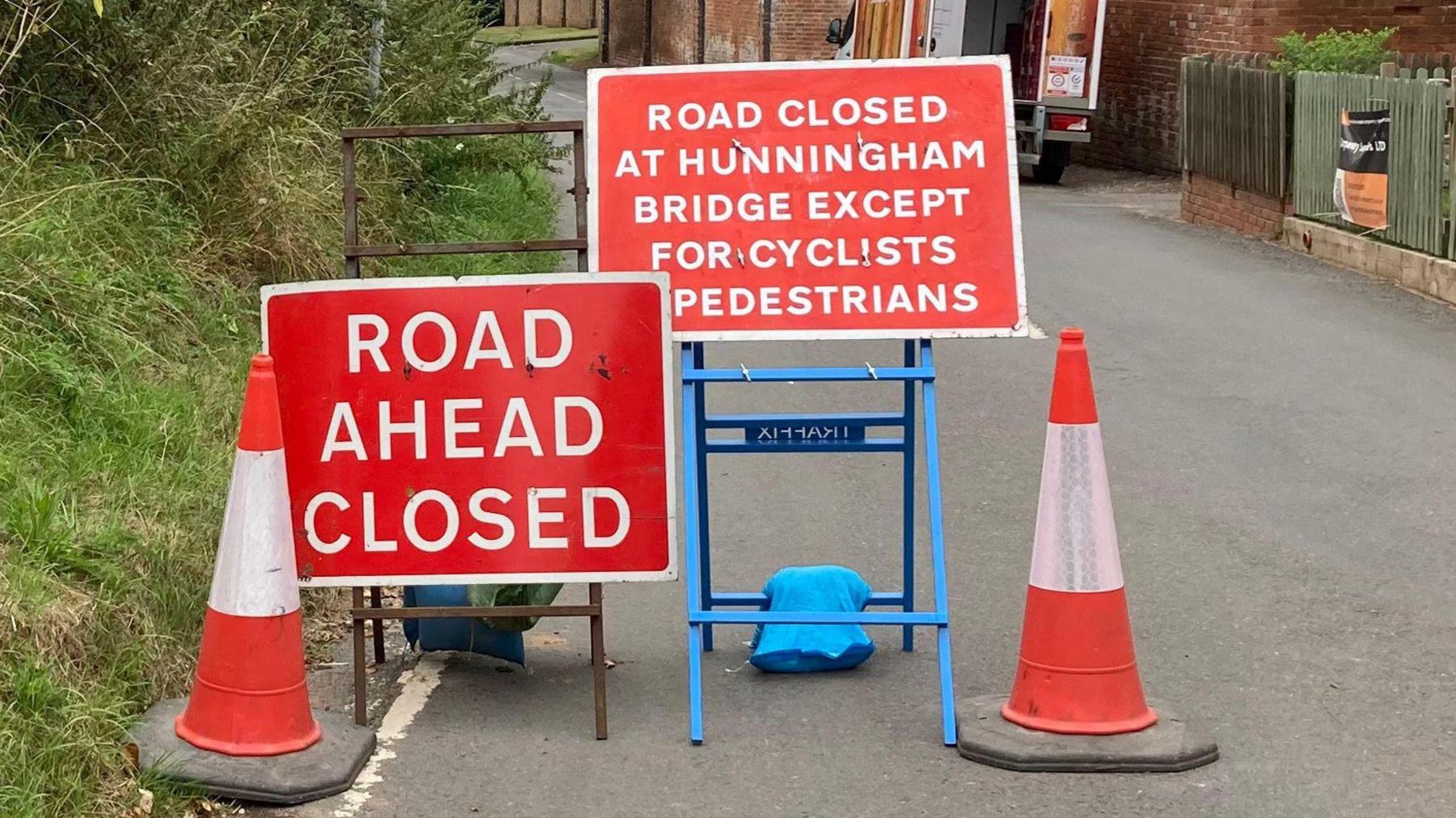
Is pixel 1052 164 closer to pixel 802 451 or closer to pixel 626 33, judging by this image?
pixel 802 451

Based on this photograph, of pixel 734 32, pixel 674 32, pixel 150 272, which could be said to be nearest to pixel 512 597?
pixel 150 272

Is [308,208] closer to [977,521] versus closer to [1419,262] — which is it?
[977,521]

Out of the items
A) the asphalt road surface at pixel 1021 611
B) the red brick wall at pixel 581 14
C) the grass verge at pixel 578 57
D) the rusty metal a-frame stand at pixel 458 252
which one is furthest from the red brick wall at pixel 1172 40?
the red brick wall at pixel 581 14

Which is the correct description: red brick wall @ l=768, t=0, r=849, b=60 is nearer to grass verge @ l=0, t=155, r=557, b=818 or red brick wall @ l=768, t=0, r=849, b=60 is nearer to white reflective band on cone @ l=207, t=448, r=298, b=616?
grass verge @ l=0, t=155, r=557, b=818

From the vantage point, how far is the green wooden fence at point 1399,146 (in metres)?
13.5

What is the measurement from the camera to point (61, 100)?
30.7ft

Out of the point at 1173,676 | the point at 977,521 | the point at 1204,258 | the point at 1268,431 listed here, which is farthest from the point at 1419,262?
the point at 1173,676

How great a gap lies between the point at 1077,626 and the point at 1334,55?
555 inches

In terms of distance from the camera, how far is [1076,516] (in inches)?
193

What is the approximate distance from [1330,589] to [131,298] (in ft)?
16.4

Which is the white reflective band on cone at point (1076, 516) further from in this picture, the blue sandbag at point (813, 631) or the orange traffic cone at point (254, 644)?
the orange traffic cone at point (254, 644)

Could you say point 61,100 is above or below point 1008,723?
above

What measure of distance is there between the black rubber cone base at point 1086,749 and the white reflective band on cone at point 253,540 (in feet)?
5.95

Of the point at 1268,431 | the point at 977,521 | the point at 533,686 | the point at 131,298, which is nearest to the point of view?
the point at 533,686
